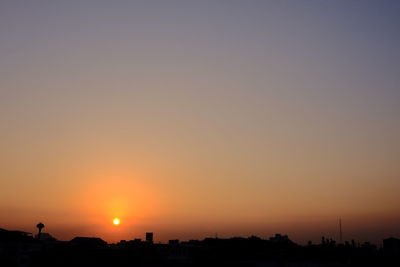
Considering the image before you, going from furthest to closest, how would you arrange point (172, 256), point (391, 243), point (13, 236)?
point (391, 243)
point (172, 256)
point (13, 236)

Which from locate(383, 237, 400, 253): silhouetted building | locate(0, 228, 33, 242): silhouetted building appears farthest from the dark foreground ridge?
locate(383, 237, 400, 253): silhouetted building

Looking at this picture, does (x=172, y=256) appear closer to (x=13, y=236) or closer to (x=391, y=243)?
(x=13, y=236)

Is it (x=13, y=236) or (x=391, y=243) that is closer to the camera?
(x=13, y=236)

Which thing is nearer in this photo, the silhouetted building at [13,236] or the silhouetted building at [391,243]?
the silhouetted building at [13,236]

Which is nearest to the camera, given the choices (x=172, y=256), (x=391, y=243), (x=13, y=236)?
(x=13, y=236)

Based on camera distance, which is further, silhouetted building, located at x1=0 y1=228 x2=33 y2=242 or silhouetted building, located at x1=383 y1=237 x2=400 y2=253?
silhouetted building, located at x1=383 y1=237 x2=400 y2=253

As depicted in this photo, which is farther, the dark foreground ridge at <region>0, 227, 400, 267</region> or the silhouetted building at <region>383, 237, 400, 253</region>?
the silhouetted building at <region>383, 237, 400, 253</region>

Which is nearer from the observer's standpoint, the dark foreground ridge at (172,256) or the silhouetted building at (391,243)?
the dark foreground ridge at (172,256)

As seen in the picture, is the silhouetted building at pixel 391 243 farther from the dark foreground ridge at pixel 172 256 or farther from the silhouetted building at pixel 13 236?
the silhouetted building at pixel 13 236

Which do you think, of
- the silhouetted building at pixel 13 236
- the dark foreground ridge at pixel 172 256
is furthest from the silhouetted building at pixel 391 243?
the silhouetted building at pixel 13 236

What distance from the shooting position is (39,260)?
2387 inches

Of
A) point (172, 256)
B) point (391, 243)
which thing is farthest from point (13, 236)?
point (391, 243)

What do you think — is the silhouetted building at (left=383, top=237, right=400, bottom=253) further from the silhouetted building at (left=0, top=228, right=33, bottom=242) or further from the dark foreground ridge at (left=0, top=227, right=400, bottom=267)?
the silhouetted building at (left=0, top=228, right=33, bottom=242)

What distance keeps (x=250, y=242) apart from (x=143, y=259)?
65.9 ft
